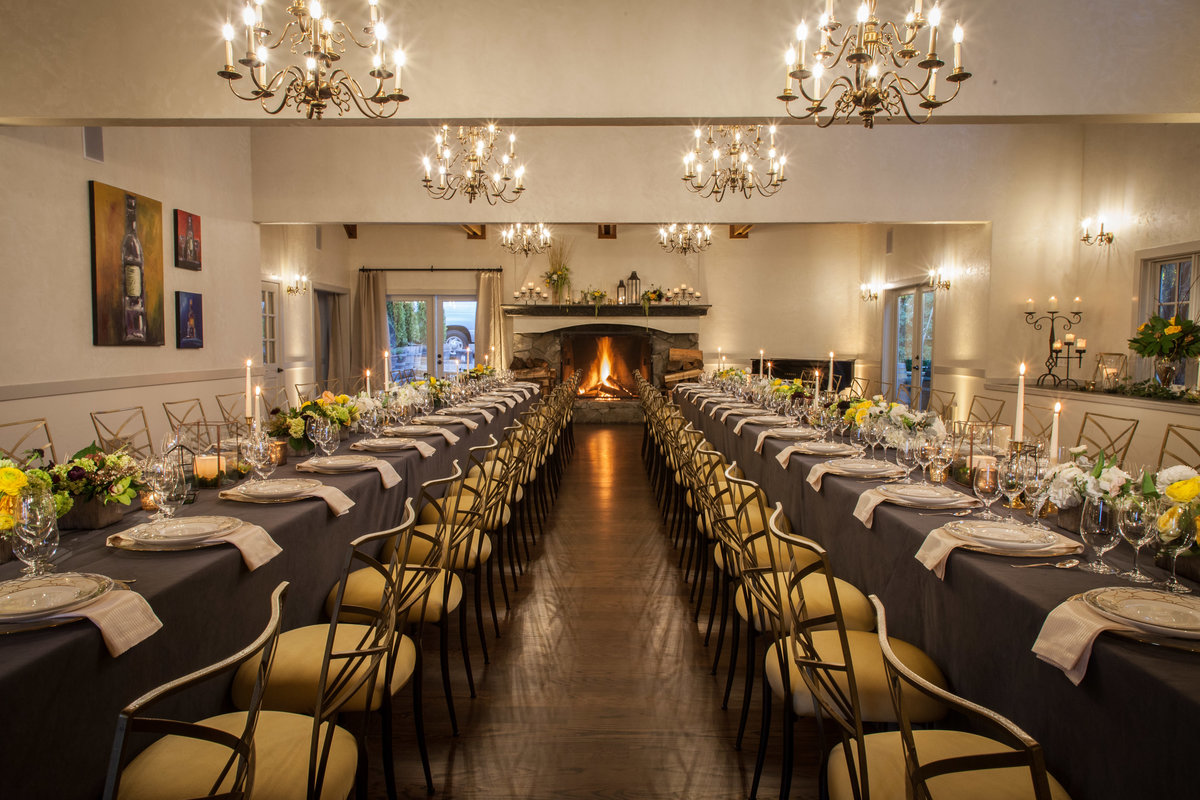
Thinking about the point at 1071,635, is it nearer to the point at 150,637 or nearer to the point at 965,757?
the point at 965,757

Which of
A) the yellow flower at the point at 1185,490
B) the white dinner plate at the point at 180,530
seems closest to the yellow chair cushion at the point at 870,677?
the yellow flower at the point at 1185,490

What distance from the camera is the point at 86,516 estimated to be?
83.1 inches

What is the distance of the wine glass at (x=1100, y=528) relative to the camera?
5.54 feet

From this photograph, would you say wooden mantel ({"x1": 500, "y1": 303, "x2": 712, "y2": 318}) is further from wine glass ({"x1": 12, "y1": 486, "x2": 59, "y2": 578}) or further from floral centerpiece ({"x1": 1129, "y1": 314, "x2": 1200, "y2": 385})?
wine glass ({"x1": 12, "y1": 486, "x2": 59, "y2": 578})

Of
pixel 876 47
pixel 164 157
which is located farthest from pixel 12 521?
pixel 164 157

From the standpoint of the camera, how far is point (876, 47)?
3.20m

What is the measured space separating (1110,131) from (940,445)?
24.9ft

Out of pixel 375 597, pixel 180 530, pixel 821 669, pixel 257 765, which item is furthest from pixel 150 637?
pixel 821 669

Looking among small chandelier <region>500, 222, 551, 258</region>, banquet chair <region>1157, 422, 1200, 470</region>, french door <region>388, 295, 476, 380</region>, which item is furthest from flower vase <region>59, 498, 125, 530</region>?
french door <region>388, 295, 476, 380</region>

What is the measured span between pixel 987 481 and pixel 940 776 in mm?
1045

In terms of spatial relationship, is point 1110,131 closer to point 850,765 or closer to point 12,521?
point 850,765

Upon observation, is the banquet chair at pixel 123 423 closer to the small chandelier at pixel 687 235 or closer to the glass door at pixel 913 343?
the small chandelier at pixel 687 235

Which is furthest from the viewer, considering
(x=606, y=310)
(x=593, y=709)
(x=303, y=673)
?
(x=606, y=310)

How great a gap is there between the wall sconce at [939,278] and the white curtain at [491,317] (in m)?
7.50
